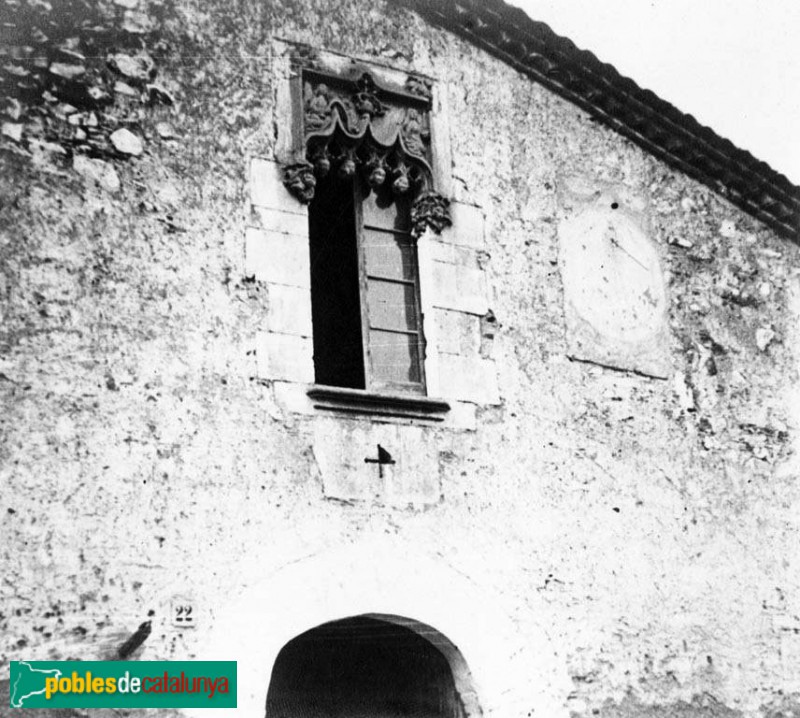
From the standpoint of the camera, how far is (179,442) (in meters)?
5.20

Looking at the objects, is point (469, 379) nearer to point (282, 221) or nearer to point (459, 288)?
point (459, 288)

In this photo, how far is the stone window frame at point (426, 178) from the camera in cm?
572

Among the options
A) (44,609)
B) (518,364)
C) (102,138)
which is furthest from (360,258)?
(44,609)

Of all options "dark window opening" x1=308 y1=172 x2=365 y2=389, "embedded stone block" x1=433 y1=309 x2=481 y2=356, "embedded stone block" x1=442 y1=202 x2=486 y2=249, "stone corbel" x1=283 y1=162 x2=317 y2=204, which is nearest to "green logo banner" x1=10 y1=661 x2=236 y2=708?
"dark window opening" x1=308 y1=172 x2=365 y2=389

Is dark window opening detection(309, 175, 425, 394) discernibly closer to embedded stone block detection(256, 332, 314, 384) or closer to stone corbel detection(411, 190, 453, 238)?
stone corbel detection(411, 190, 453, 238)

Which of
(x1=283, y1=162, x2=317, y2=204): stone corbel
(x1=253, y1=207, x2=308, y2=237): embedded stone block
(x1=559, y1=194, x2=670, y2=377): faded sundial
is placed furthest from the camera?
(x1=559, y1=194, x2=670, y2=377): faded sundial

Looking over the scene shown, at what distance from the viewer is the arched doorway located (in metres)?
5.62

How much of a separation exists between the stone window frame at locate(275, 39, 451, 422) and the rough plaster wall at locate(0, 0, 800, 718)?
3.7 inches

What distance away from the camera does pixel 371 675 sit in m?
5.89

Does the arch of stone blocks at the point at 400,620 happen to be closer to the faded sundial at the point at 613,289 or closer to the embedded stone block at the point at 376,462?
the embedded stone block at the point at 376,462

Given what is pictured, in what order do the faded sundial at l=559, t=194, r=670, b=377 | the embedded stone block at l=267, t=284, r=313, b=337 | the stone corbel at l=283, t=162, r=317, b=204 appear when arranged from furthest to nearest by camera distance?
1. the faded sundial at l=559, t=194, r=670, b=377
2. the stone corbel at l=283, t=162, r=317, b=204
3. the embedded stone block at l=267, t=284, r=313, b=337

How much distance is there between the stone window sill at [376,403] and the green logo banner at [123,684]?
1346 mm

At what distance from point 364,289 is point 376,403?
2.38 ft

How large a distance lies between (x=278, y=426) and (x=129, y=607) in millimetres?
1116
